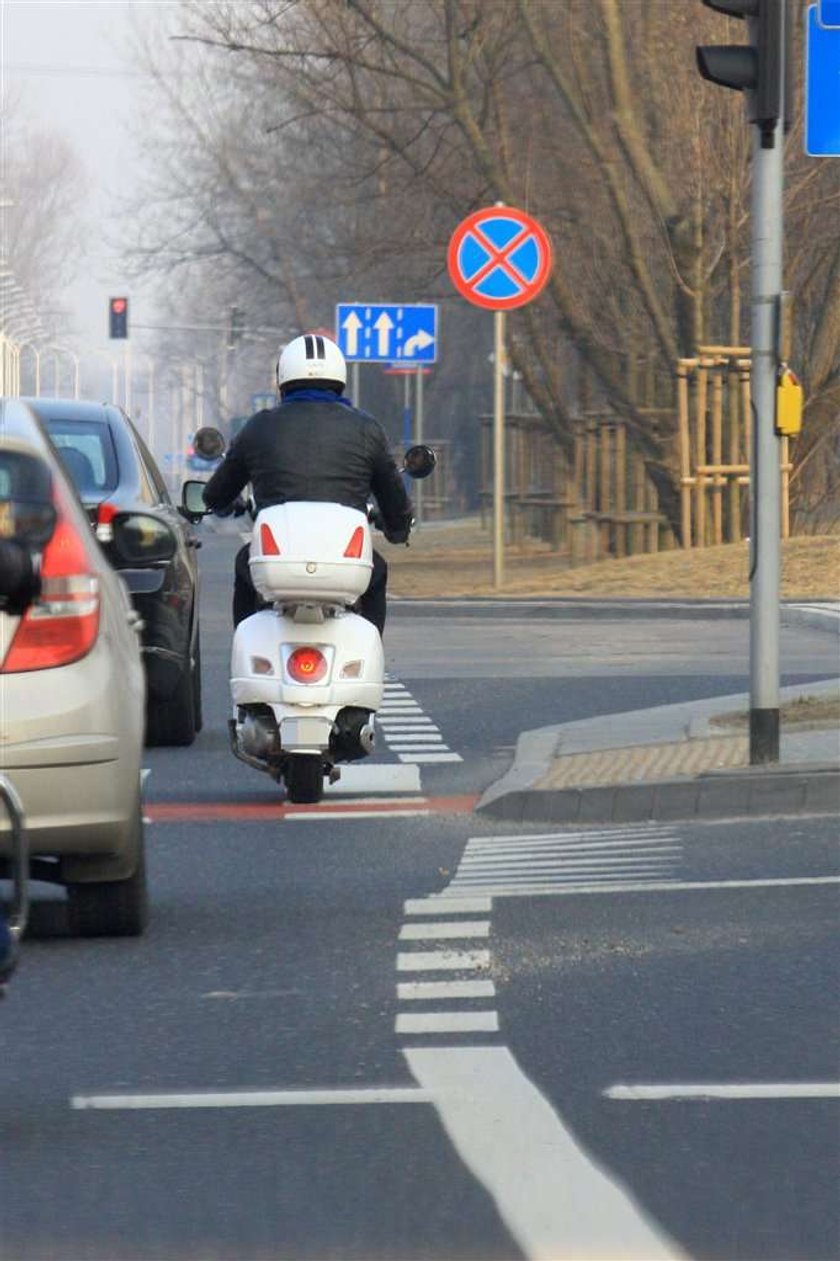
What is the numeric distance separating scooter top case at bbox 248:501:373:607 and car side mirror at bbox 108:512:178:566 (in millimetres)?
1451

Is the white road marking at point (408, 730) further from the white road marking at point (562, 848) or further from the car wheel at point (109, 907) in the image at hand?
the car wheel at point (109, 907)

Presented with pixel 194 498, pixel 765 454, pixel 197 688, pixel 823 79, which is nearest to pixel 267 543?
pixel 194 498

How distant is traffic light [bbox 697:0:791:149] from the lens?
11.2m

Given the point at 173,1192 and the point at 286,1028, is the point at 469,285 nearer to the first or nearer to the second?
the point at 286,1028

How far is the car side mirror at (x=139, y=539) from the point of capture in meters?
9.12

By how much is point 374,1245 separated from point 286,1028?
79.4 inches

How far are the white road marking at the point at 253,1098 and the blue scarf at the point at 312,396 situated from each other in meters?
5.28

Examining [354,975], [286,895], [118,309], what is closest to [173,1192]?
[354,975]

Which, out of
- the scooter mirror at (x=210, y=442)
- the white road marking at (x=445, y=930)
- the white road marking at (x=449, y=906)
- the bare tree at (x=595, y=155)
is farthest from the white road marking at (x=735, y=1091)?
the bare tree at (x=595, y=155)

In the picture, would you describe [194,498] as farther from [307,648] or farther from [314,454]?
[307,648]

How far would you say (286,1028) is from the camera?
274 inches

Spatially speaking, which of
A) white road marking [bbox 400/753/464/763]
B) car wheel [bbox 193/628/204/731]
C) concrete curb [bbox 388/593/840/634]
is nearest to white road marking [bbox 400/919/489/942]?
white road marking [bbox 400/753/464/763]

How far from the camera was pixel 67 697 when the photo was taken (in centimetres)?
755

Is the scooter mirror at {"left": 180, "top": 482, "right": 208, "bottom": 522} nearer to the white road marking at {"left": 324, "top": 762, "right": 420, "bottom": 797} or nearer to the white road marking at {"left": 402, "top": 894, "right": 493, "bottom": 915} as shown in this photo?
the white road marking at {"left": 324, "top": 762, "right": 420, "bottom": 797}
